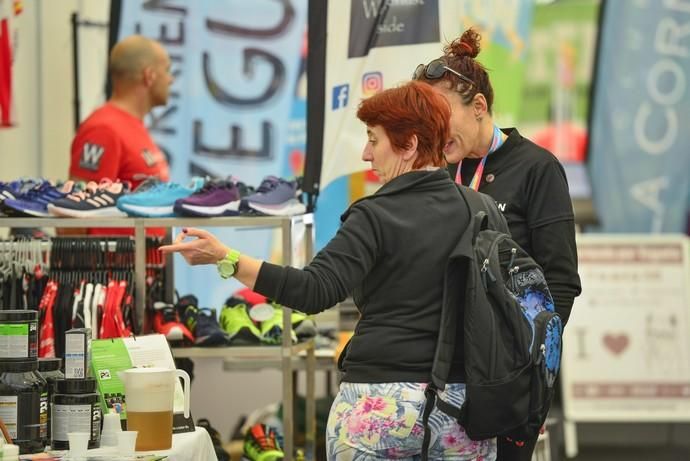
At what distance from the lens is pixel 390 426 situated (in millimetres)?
2521

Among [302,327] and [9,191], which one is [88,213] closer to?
[9,191]

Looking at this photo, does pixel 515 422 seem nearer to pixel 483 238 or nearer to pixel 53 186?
pixel 483 238

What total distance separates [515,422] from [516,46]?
520 centimetres

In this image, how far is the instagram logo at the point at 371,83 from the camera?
4688mm

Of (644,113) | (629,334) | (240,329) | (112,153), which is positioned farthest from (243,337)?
(644,113)

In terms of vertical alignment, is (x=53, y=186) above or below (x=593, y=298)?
above

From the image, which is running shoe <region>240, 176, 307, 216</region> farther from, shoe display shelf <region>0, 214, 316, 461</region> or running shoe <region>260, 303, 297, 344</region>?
running shoe <region>260, 303, 297, 344</region>

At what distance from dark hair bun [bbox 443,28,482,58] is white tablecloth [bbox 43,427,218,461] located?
123 cm

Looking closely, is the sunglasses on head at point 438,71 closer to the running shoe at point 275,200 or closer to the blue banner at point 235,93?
the running shoe at point 275,200

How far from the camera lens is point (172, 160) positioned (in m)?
7.20

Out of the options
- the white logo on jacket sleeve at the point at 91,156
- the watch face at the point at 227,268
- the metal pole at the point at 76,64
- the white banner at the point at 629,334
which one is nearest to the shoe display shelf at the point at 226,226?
the white logo on jacket sleeve at the point at 91,156

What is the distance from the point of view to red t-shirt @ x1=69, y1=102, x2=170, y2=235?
535 cm

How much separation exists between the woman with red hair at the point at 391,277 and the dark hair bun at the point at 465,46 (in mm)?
499

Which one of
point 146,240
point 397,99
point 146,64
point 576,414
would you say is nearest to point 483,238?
point 397,99
